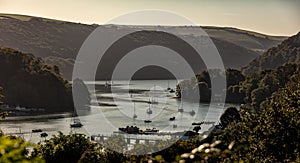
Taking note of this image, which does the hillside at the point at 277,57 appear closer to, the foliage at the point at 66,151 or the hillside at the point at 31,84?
the hillside at the point at 31,84

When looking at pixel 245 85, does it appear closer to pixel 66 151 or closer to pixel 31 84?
pixel 31 84

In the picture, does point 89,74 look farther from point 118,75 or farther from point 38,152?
point 38,152

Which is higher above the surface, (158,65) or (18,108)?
(158,65)

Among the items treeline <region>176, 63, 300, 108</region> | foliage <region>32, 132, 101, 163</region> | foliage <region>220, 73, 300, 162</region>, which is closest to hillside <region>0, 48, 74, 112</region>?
treeline <region>176, 63, 300, 108</region>

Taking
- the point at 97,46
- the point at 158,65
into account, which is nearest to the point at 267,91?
the point at 158,65

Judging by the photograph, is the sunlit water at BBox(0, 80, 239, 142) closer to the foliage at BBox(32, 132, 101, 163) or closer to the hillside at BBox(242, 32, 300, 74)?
the foliage at BBox(32, 132, 101, 163)
